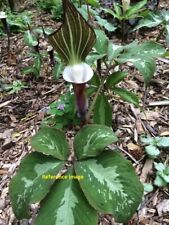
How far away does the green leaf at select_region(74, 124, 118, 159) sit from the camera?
933mm

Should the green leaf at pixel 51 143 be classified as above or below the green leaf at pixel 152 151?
above

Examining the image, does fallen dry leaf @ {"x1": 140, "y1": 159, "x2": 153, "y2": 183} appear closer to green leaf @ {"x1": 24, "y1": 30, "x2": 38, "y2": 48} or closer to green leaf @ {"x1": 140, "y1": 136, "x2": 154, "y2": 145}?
green leaf @ {"x1": 140, "y1": 136, "x2": 154, "y2": 145}

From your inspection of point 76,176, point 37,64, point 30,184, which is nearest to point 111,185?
point 76,176

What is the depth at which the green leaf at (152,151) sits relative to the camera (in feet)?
3.99

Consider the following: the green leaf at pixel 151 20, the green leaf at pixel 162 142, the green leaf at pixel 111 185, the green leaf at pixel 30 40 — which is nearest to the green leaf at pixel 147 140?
the green leaf at pixel 162 142

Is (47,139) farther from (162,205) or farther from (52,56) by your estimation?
(52,56)

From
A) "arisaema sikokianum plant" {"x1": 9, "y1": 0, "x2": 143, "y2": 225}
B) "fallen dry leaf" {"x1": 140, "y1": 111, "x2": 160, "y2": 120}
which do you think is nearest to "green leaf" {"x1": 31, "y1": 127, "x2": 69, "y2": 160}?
"arisaema sikokianum plant" {"x1": 9, "y1": 0, "x2": 143, "y2": 225}

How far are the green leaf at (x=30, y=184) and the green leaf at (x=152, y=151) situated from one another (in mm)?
388

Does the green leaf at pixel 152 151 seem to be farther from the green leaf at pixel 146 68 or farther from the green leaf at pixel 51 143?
the green leaf at pixel 51 143

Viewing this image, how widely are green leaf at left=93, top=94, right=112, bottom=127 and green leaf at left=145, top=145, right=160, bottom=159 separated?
6.4 inches

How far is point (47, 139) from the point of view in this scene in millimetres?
980

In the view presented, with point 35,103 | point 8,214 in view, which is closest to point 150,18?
point 35,103

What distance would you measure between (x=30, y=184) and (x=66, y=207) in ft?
0.35

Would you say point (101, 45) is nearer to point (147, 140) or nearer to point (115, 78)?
point (115, 78)
